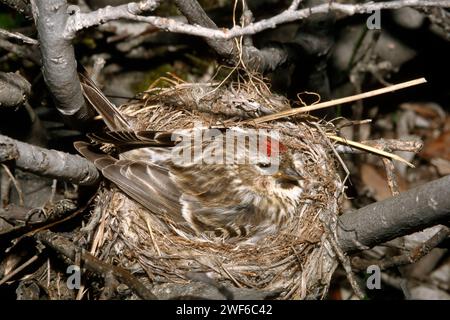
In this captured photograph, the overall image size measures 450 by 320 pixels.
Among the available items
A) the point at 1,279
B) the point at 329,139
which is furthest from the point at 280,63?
the point at 1,279

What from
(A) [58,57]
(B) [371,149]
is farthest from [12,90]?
(B) [371,149]

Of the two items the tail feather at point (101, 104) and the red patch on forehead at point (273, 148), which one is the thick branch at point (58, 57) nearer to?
the tail feather at point (101, 104)

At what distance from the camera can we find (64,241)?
12.5 ft

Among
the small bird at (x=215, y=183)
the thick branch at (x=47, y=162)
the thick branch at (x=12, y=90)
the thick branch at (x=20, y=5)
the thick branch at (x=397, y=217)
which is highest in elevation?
the thick branch at (x=20, y=5)

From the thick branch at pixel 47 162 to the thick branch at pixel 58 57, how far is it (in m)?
0.34

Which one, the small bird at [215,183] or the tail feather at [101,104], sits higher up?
the tail feather at [101,104]

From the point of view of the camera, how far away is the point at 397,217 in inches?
131

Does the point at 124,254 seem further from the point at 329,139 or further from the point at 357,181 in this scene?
the point at 357,181

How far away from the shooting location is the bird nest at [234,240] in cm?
402

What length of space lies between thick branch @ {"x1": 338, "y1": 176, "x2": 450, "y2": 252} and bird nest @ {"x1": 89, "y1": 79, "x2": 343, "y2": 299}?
227mm

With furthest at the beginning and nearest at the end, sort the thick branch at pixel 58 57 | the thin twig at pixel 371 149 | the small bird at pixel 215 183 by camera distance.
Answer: the small bird at pixel 215 183
the thin twig at pixel 371 149
the thick branch at pixel 58 57

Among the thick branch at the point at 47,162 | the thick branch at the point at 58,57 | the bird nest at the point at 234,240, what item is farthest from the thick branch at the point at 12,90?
the bird nest at the point at 234,240

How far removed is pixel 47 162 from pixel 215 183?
1.60 m

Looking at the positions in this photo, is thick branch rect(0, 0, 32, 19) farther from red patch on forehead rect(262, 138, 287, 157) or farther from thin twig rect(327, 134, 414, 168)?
thin twig rect(327, 134, 414, 168)
